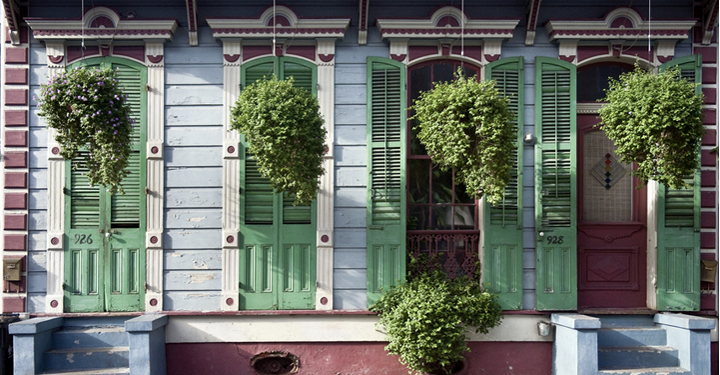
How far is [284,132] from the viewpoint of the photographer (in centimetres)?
561

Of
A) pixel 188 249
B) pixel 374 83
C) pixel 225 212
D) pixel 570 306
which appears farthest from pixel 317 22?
pixel 570 306

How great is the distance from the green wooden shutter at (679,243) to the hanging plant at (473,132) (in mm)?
2413

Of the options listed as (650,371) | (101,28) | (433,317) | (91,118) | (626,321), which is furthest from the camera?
(626,321)

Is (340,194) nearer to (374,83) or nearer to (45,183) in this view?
(374,83)

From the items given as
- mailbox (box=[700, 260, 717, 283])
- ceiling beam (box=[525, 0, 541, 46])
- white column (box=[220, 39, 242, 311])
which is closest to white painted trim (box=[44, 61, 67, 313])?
white column (box=[220, 39, 242, 311])

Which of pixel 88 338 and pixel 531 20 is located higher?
pixel 531 20

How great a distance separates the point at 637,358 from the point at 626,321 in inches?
20.0

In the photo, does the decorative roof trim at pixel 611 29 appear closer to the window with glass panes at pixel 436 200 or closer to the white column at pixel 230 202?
the window with glass panes at pixel 436 200


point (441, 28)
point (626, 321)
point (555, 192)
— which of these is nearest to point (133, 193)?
point (441, 28)

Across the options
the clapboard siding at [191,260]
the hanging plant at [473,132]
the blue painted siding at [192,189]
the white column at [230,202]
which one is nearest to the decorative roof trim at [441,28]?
the hanging plant at [473,132]

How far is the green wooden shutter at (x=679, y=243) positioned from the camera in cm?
666

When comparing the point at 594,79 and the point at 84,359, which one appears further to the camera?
the point at 594,79

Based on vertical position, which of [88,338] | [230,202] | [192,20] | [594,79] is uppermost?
[192,20]

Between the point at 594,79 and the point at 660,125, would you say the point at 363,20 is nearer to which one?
the point at 594,79
